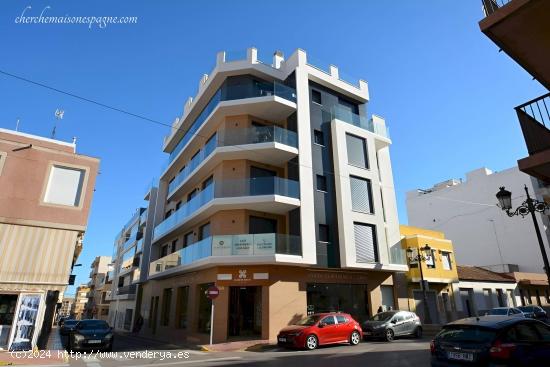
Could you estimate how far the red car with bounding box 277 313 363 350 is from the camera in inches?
575

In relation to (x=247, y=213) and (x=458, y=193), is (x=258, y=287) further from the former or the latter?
(x=458, y=193)

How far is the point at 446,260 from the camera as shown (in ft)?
96.0

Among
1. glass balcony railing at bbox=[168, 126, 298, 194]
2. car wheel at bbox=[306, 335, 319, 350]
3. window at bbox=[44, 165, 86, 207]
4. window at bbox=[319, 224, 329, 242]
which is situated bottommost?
car wheel at bbox=[306, 335, 319, 350]

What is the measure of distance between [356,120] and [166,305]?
20.8 m

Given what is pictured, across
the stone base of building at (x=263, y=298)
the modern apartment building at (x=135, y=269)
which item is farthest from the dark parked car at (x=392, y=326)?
the modern apartment building at (x=135, y=269)

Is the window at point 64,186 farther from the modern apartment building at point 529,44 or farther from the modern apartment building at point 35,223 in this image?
the modern apartment building at point 529,44

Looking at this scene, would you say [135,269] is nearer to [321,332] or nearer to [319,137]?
[319,137]

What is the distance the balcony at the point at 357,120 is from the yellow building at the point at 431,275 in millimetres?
8085

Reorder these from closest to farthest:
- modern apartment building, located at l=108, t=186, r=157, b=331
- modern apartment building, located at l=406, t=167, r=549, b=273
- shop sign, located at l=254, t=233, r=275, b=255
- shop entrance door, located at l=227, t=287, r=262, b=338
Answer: shop sign, located at l=254, t=233, r=275, b=255, shop entrance door, located at l=227, t=287, r=262, b=338, modern apartment building, located at l=108, t=186, r=157, b=331, modern apartment building, located at l=406, t=167, r=549, b=273

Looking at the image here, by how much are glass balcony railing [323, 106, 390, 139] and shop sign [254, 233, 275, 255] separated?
10532 millimetres

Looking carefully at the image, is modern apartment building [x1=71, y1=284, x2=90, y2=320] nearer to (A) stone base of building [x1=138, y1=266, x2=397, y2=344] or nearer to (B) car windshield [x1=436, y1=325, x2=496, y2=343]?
(A) stone base of building [x1=138, y1=266, x2=397, y2=344]

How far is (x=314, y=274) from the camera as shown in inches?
818

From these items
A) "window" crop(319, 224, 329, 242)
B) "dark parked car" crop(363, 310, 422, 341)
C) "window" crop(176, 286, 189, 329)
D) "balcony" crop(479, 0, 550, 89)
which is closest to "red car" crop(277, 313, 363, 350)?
"dark parked car" crop(363, 310, 422, 341)

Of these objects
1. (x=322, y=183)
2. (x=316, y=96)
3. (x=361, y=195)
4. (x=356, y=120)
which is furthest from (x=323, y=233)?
(x=316, y=96)
